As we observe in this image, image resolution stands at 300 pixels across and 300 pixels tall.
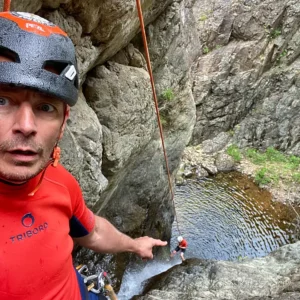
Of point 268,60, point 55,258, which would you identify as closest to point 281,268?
point 55,258

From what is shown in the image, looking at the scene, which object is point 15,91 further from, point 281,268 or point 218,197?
point 218,197

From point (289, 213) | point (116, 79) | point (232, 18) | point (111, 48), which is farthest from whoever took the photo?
point (232, 18)

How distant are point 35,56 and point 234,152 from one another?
15.1 metres

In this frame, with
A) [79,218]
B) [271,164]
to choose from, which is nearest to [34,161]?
[79,218]

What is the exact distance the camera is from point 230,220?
12.0 m

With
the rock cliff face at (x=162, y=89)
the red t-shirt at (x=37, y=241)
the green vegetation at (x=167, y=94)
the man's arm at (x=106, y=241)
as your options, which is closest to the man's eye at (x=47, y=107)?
the red t-shirt at (x=37, y=241)

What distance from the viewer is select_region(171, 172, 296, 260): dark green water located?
1091cm

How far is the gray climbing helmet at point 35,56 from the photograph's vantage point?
5.70 ft

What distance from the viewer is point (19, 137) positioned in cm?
166

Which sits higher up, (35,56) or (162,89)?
(35,56)

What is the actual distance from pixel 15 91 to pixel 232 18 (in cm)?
1658

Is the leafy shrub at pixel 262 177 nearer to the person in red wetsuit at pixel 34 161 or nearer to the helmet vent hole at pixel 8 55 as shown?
the person in red wetsuit at pixel 34 161

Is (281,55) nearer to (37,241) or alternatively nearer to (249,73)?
(249,73)

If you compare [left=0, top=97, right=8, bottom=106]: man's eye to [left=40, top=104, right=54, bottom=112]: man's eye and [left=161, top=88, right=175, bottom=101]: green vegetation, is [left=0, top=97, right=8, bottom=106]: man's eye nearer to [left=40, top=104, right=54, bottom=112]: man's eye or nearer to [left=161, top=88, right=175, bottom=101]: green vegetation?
[left=40, top=104, right=54, bottom=112]: man's eye
